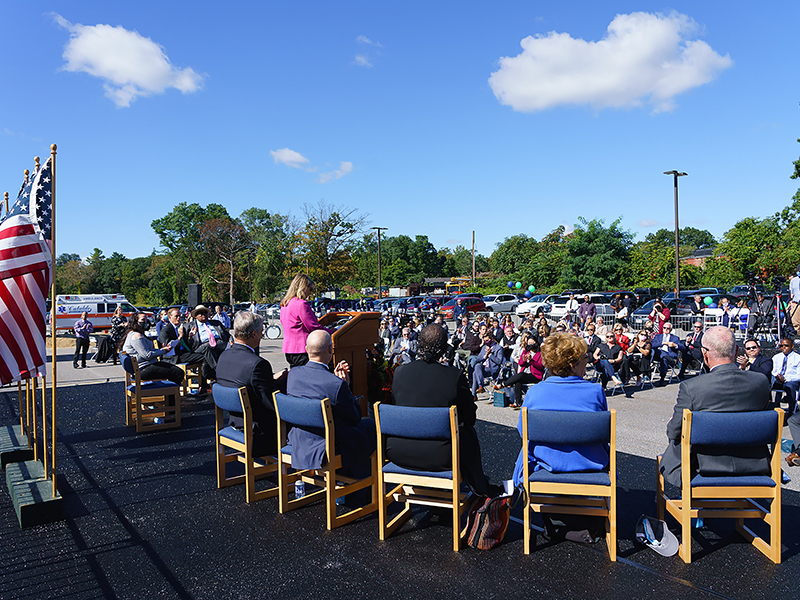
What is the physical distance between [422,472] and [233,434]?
1.84 metres

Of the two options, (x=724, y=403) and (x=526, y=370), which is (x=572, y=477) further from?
(x=526, y=370)

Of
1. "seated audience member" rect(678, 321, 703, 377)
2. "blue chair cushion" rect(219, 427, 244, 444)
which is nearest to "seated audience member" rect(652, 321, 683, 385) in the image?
"seated audience member" rect(678, 321, 703, 377)

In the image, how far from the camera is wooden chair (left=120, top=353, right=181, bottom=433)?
267 inches

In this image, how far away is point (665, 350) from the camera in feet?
36.2

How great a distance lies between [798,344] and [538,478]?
33.0 feet

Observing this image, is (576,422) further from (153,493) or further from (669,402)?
(669,402)

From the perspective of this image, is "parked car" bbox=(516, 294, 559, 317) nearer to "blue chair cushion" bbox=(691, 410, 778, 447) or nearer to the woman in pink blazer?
the woman in pink blazer

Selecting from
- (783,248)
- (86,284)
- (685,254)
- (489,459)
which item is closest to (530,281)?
(783,248)

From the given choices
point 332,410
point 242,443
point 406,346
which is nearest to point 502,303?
point 406,346

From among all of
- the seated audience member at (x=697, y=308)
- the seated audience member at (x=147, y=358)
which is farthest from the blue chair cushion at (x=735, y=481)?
the seated audience member at (x=697, y=308)

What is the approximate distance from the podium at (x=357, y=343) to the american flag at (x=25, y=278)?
102 inches

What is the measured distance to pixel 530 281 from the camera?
4634cm

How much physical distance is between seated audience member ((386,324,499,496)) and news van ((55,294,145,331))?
80.8 ft

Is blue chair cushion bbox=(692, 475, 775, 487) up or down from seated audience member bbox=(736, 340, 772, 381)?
down
